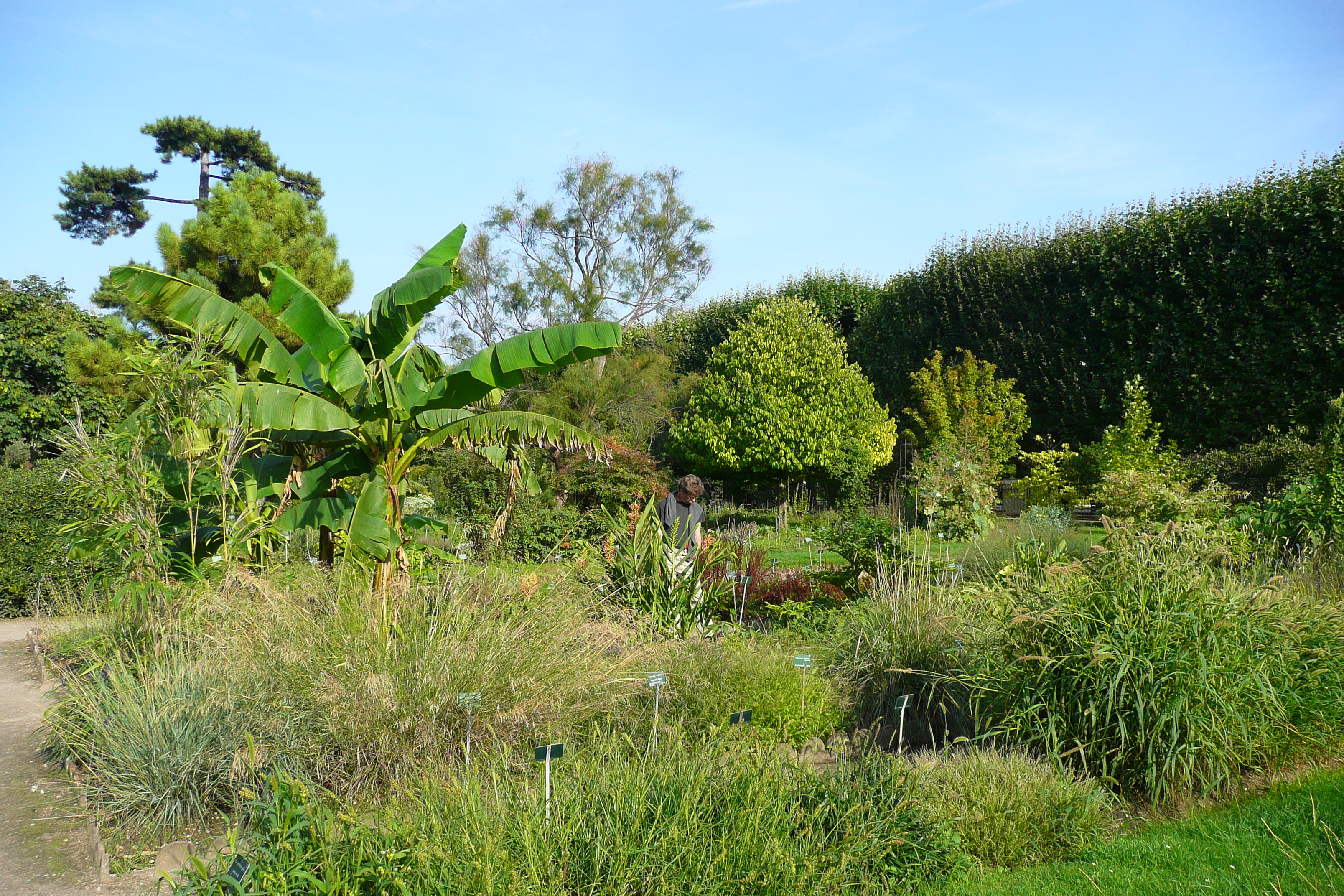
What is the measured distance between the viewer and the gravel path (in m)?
3.88

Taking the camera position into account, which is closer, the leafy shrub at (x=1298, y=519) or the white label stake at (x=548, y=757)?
the white label stake at (x=548, y=757)

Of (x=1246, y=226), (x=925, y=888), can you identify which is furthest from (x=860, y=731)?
(x=1246, y=226)

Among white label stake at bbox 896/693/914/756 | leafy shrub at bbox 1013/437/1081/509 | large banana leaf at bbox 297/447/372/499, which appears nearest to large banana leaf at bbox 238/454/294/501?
large banana leaf at bbox 297/447/372/499

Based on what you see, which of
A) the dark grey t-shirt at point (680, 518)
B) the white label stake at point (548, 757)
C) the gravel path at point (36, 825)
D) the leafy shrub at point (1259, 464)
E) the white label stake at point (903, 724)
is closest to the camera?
the white label stake at point (548, 757)

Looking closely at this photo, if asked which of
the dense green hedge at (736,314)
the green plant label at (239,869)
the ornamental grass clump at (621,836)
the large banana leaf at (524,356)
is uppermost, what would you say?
the dense green hedge at (736,314)

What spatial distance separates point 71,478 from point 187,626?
20.5 ft

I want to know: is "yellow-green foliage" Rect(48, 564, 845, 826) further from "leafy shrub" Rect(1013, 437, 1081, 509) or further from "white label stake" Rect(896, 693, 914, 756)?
"leafy shrub" Rect(1013, 437, 1081, 509)

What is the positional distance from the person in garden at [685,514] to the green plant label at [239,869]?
15.6ft

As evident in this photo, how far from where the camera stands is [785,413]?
64.2 ft

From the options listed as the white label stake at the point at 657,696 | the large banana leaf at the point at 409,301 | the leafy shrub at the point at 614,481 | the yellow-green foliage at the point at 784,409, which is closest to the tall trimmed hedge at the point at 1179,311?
the yellow-green foliage at the point at 784,409

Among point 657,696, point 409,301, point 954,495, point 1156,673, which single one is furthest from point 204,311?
point 954,495

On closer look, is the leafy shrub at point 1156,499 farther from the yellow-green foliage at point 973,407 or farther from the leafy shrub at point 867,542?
the yellow-green foliage at point 973,407

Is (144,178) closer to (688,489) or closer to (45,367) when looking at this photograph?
(45,367)

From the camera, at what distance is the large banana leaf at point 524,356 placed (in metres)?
8.21
